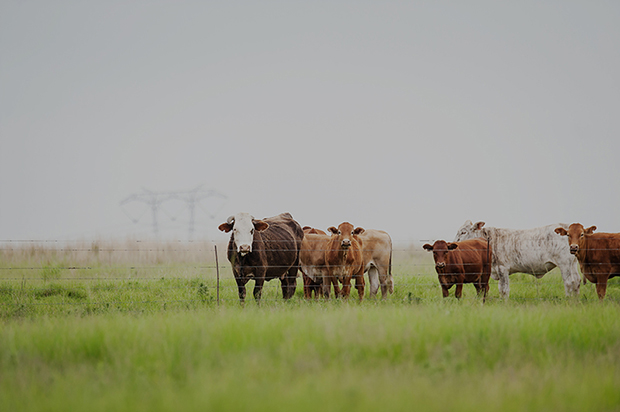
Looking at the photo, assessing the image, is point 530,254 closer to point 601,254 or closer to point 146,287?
point 601,254

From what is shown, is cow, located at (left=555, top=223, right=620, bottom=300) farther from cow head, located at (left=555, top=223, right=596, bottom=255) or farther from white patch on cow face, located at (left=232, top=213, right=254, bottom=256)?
white patch on cow face, located at (left=232, top=213, right=254, bottom=256)

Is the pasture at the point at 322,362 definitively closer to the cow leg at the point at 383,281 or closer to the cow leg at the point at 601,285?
the cow leg at the point at 601,285

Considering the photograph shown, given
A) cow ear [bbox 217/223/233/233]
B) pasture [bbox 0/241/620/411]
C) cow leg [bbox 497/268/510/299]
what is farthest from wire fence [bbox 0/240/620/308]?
pasture [bbox 0/241/620/411]

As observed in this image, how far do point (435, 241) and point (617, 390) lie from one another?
7.29 meters

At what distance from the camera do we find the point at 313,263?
43.9 feet

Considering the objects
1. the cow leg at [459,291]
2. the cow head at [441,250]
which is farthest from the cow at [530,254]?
the cow head at [441,250]

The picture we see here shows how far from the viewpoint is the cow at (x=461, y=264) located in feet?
38.7

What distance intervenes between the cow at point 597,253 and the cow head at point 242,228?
7047 mm

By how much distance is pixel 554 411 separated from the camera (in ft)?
13.7

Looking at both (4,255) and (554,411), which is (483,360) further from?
(4,255)

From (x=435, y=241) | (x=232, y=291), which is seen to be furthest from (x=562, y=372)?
(x=232, y=291)

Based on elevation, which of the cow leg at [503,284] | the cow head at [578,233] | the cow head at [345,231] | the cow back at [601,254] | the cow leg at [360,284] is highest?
the cow head at [345,231]

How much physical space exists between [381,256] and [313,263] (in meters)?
1.85

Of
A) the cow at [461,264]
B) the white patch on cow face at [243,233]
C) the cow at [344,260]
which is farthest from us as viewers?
the cow at [461,264]
